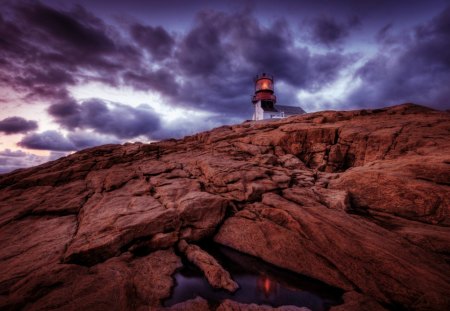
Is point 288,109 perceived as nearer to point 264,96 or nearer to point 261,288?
point 264,96

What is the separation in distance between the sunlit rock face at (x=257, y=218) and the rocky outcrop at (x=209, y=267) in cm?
15

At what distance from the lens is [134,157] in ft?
74.6

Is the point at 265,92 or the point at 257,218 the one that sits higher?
the point at 265,92

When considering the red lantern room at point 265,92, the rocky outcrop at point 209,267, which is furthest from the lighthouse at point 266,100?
the rocky outcrop at point 209,267

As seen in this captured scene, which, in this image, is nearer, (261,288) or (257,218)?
(261,288)

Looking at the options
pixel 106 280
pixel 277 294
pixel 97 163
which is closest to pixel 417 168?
pixel 277 294

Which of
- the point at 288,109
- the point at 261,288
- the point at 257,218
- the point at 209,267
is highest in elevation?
the point at 288,109

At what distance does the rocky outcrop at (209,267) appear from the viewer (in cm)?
938

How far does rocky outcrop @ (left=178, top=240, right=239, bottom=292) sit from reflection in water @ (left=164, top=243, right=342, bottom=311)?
0.72ft

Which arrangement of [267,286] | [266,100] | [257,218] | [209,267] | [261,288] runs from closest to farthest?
1. [261,288]
2. [267,286]
3. [209,267]
4. [257,218]
5. [266,100]

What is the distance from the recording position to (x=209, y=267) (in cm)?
1008

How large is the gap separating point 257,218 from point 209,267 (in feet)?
13.0

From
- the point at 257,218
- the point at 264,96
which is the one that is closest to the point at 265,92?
the point at 264,96

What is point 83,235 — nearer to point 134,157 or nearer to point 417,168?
point 134,157
